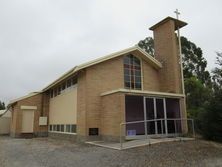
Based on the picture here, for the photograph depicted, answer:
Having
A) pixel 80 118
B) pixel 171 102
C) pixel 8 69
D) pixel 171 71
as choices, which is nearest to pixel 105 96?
pixel 80 118

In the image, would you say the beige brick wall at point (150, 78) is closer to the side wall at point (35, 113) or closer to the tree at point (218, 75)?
the tree at point (218, 75)

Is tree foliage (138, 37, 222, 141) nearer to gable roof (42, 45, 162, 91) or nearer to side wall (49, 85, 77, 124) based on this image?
gable roof (42, 45, 162, 91)

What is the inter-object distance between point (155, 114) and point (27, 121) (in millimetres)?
13487

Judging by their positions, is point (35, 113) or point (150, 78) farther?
point (35, 113)

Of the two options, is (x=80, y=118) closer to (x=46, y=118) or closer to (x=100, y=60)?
(x=100, y=60)

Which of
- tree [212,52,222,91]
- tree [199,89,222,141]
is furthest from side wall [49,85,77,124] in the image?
tree [212,52,222,91]

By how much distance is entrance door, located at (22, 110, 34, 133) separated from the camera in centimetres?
2247

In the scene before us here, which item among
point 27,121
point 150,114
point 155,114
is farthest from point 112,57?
point 27,121

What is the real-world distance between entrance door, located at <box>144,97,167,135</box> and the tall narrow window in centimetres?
305

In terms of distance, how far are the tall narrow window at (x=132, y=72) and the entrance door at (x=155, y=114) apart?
3.05 meters

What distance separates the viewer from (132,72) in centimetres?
1742

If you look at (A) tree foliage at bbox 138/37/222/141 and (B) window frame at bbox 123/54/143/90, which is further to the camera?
(B) window frame at bbox 123/54/143/90

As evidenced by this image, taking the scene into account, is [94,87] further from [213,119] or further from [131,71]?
[213,119]

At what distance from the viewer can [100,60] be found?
15.7m
